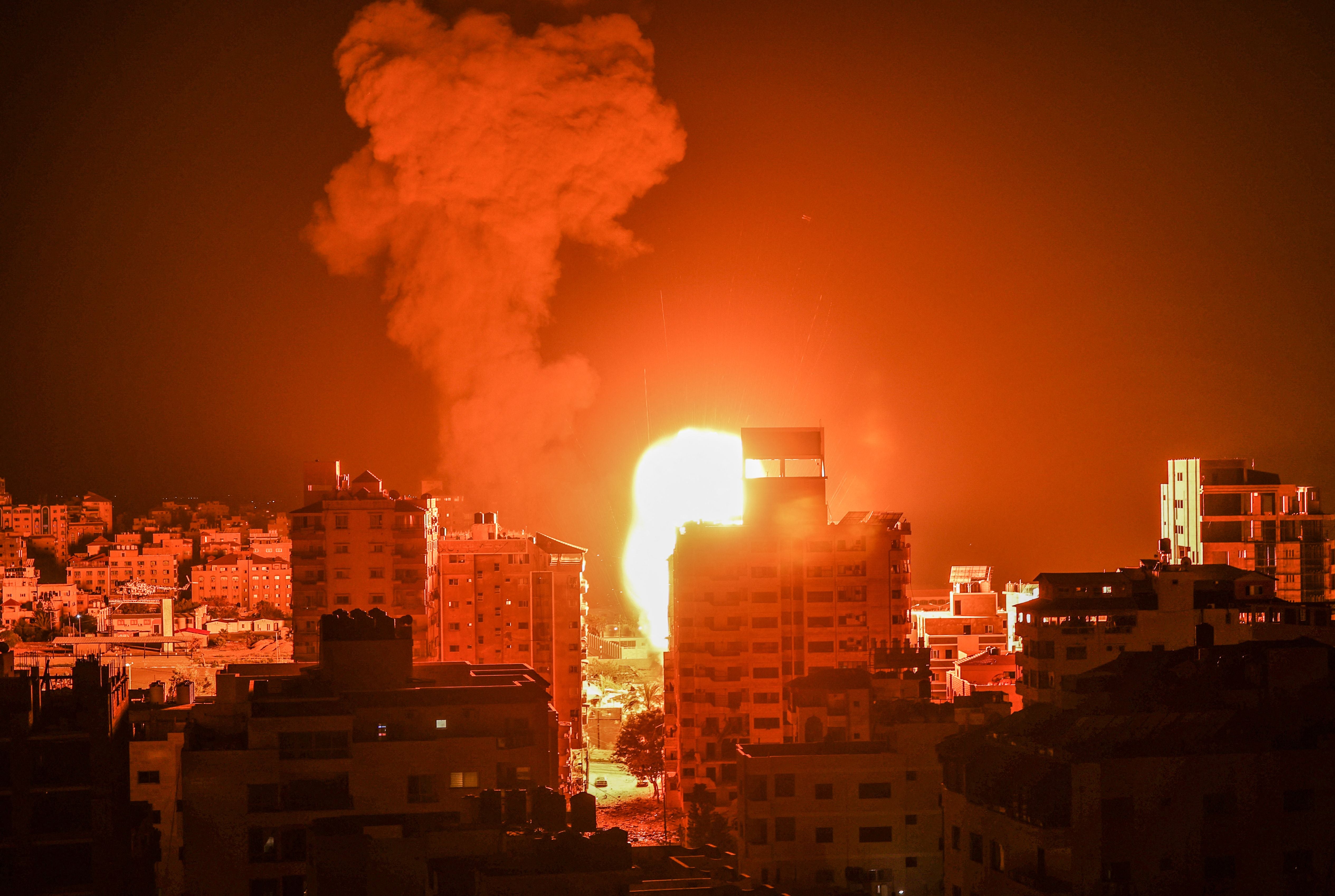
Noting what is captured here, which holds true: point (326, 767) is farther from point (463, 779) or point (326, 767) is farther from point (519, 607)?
point (519, 607)

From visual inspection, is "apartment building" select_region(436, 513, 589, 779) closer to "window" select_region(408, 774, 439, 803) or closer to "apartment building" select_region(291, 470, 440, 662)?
"apartment building" select_region(291, 470, 440, 662)

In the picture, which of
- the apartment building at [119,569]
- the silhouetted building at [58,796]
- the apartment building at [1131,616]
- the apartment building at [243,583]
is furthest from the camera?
the apartment building at [119,569]

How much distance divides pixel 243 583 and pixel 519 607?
5699 cm

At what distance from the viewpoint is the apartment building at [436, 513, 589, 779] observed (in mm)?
39375

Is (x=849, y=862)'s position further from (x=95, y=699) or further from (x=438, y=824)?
(x=95, y=699)

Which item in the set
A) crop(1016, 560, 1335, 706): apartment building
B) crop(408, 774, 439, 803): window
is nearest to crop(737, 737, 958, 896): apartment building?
crop(1016, 560, 1335, 706): apartment building

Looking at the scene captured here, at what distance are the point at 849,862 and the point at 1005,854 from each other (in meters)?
5.67

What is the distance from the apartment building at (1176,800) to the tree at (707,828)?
10913mm

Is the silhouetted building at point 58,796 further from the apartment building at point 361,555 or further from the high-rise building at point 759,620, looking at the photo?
the apartment building at point 361,555

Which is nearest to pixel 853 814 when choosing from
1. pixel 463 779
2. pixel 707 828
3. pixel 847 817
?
pixel 847 817

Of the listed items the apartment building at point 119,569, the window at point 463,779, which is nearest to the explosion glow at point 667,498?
the window at point 463,779

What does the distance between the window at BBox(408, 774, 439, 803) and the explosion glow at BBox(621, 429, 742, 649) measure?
2083cm

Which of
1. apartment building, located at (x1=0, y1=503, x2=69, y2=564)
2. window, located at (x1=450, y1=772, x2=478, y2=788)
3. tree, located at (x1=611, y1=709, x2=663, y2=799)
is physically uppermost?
apartment building, located at (x1=0, y1=503, x2=69, y2=564)

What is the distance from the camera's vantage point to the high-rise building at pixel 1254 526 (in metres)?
35.3
